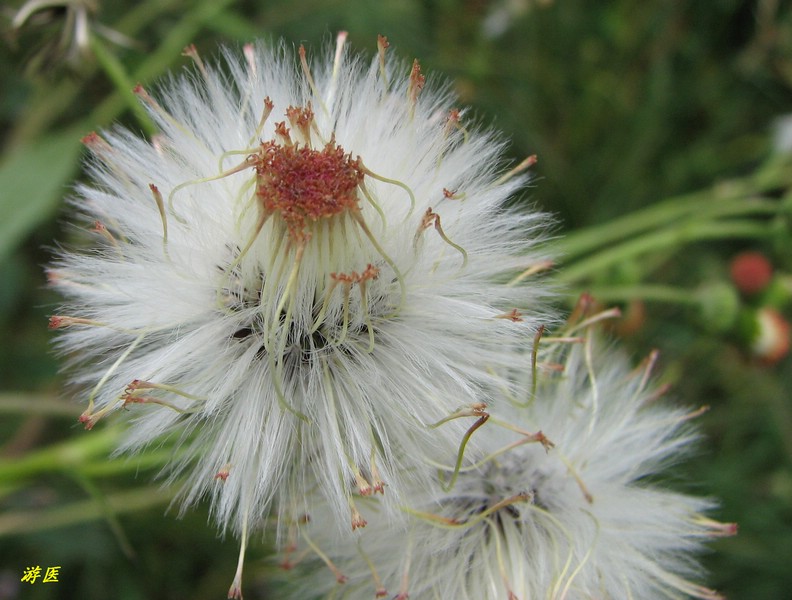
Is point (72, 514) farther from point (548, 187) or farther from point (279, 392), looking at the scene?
point (548, 187)

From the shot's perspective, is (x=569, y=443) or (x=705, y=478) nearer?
(x=569, y=443)

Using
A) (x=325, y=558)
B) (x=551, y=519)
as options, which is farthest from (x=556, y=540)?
(x=325, y=558)

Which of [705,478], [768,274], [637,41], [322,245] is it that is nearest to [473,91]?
[637,41]

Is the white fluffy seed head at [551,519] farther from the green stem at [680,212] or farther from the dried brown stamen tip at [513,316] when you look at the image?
the green stem at [680,212]

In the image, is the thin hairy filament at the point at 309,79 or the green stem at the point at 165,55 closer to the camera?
the thin hairy filament at the point at 309,79

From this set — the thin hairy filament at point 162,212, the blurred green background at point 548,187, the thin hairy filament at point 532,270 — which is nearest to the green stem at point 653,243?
the blurred green background at point 548,187

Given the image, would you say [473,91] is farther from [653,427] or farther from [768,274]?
[653,427]
